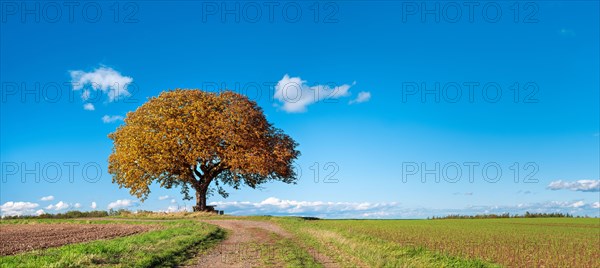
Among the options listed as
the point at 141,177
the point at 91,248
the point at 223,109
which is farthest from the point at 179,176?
the point at 91,248

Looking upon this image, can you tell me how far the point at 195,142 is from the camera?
159ft

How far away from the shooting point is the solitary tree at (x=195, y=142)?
48.8 m

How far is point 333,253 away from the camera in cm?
1706

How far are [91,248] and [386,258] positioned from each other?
1021 centimetres

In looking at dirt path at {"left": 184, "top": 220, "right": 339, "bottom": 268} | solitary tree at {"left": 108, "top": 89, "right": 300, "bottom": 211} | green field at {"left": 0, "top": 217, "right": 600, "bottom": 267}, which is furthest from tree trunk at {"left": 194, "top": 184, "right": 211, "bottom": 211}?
dirt path at {"left": 184, "top": 220, "right": 339, "bottom": 268}

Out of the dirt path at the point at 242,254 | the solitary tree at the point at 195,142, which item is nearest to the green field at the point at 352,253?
the dirt path at the point at 242,254

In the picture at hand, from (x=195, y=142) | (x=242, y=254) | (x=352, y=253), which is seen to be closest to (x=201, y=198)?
(x=195, y=142)

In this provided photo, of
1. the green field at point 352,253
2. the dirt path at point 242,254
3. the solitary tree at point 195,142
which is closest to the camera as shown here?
the green field at point 352,253

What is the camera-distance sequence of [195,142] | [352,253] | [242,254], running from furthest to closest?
[195,142] < [242,254] < [352,253]

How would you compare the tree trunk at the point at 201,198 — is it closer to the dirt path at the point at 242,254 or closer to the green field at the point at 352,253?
the green field at the point at 352,253

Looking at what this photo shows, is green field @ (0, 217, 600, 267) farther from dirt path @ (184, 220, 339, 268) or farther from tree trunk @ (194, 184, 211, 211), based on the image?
tree trunk @ (194, 184, 211, 211)

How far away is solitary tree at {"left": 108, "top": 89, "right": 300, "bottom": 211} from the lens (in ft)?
160

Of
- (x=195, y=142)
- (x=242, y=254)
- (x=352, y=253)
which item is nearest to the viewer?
(x=352, y=253)

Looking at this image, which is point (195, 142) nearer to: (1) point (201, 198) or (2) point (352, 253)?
(1) point (201, 198)
